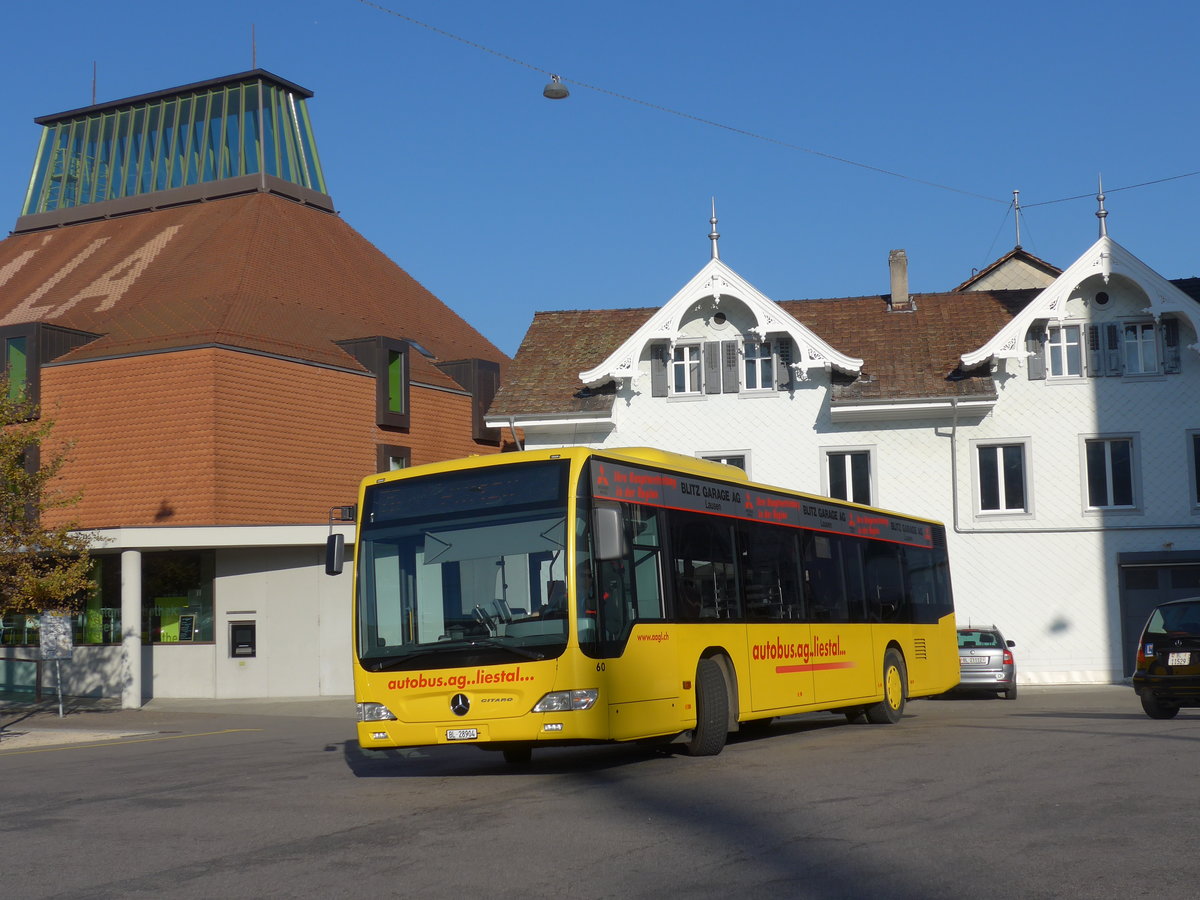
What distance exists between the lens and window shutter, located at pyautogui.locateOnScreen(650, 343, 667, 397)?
35.4m

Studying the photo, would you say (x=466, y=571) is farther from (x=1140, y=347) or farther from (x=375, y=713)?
(x=1140, y=347)

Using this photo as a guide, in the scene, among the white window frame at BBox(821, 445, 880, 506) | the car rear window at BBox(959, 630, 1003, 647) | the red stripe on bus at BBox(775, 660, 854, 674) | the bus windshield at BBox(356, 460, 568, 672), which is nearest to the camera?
the bus windshield at BBox(356, 460, 568, 672)

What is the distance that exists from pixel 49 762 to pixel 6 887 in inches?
431

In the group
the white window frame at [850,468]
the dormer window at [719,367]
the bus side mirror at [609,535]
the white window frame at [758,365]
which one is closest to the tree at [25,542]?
the dormer window at [719,367]

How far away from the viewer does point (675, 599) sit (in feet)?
46.5

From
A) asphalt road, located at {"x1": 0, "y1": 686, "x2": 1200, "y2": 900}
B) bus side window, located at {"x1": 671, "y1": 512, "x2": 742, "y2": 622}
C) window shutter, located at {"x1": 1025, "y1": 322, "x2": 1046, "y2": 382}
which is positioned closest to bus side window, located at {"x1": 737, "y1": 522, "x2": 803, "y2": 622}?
bus side window, located at {"x1": 671, "y1": 512, "x2": 742, "y2": 622}

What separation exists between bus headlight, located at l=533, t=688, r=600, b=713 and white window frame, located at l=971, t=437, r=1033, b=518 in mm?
23114

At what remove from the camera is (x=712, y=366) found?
116ft

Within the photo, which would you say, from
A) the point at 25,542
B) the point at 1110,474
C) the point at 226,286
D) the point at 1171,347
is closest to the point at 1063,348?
the point at 1171,347

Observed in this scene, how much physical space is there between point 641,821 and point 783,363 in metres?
25.9

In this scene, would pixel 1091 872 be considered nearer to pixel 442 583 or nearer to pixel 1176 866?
pixel 1176 866

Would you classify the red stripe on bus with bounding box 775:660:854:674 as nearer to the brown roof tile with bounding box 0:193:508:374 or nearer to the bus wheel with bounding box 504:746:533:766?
the bus wheel with bounding box 504:746:533:766

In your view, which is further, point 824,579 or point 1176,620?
point 1176,620

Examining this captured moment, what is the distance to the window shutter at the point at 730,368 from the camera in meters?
35.2
